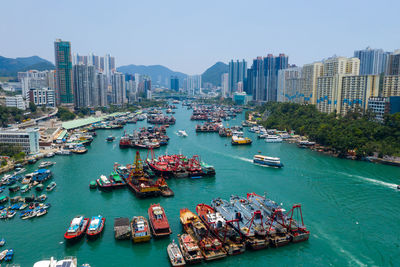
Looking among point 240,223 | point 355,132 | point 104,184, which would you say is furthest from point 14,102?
point 355,132

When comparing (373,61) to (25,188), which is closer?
(25,188)

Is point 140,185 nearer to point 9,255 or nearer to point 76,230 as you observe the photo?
point 76,230

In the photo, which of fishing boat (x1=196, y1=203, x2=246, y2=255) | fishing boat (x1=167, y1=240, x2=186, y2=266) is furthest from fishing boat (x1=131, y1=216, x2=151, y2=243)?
fishing boat (x1=196, y1=203, x2=246, y2=255)

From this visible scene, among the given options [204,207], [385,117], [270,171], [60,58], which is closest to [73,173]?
[204,207]

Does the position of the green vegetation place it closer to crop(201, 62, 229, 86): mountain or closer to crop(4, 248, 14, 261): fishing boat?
crop(4, 248, 14, 261): fishing boat

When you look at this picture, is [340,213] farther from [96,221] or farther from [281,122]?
[281,122]

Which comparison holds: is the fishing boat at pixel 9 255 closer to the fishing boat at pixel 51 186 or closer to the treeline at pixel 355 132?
the fishing boat at pixel 51 186
